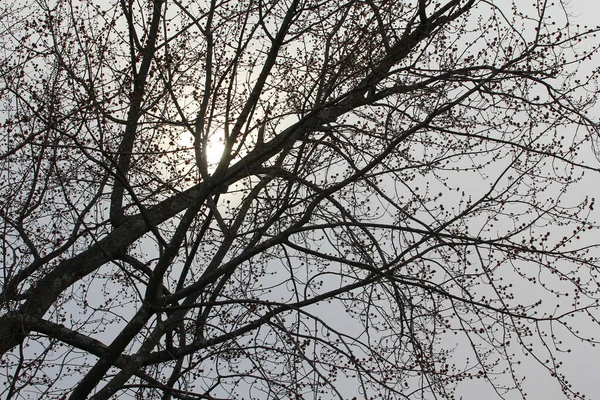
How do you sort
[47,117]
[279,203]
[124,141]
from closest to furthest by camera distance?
[47,117]
[279,203]
[124,141]

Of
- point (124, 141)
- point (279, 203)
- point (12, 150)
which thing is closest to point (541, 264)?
point (279, 203)

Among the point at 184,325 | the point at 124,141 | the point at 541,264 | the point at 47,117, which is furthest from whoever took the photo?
the point at 184,325

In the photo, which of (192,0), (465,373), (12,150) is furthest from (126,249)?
(465,373)

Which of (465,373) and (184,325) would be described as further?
(184,325)

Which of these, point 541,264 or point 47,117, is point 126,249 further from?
point 541,264

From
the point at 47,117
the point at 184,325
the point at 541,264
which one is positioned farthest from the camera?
the point at 184,325

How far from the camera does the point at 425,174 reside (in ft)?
19.6

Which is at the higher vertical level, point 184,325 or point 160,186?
point 160,186

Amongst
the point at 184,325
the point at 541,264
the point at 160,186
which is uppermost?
the point at 160,186

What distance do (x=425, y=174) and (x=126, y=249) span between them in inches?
127

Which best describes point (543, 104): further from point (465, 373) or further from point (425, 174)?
point (465, 373)

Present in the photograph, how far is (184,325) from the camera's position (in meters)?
6.88

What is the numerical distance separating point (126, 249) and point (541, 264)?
13.5 feet

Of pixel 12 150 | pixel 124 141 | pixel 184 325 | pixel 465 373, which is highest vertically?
pixel 124 141
